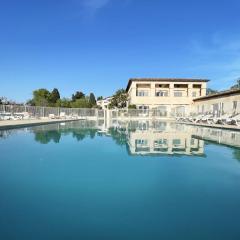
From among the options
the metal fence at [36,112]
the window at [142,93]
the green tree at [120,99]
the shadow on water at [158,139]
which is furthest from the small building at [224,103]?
the green tree at [120,99]

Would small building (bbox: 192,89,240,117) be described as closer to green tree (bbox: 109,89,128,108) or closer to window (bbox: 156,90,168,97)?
window (bbox: 156,90,168,97)

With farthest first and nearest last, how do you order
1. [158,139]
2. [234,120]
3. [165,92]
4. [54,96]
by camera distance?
1. [54,96]
2. [165,92]
3. [234,120]
4. [158,139]

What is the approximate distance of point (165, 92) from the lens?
39125 millimetres

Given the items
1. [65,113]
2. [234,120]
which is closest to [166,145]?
[234,120]

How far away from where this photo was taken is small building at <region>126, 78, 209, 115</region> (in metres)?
38.0

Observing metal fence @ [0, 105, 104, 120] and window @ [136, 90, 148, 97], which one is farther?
window @ [136, 90, 148, 97]

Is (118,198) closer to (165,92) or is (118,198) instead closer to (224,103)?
(224,103)

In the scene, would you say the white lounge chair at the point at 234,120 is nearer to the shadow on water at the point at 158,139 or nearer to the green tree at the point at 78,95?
the shadow on water at the point at 158,139

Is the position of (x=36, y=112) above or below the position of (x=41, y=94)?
below

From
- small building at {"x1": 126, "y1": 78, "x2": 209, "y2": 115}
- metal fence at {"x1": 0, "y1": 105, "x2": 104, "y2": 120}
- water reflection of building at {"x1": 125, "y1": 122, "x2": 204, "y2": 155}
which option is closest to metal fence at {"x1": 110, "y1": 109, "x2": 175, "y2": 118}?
metal fence at {"x1": 0, "y1": 105, "x2": 104, "y2": 120}

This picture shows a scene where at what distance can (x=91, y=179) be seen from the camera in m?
3.88

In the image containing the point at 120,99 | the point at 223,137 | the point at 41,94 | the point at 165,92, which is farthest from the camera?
the point at 41,94
